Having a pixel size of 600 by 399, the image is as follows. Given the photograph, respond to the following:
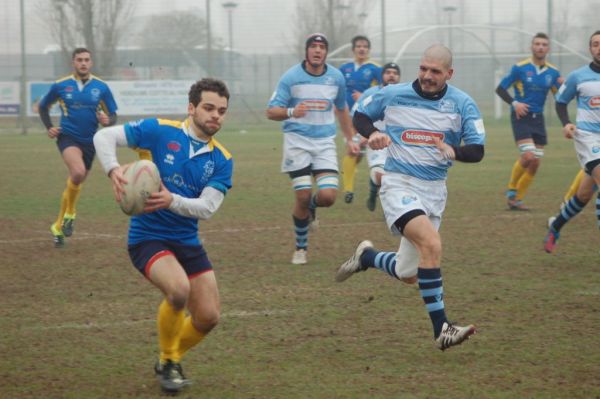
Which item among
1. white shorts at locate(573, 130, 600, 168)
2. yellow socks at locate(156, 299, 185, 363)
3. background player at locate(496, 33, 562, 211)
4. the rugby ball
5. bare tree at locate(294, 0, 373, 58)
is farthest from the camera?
bare tree at locate(294, 0, 373, 58)

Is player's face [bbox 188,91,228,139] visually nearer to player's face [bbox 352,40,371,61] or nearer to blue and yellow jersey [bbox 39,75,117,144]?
blue and yellow jersey [bbox 39,75,117,144]

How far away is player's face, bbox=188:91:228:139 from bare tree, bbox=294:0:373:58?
34.4 metres

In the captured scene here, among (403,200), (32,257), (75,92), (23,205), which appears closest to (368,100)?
(403,200)

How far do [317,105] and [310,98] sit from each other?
0.14 metres

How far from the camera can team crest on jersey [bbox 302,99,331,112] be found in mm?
11102

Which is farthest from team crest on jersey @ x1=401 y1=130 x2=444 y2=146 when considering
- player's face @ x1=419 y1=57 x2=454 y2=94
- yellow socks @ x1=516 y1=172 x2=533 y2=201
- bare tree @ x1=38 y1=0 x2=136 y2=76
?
bare tree @ x1=38 y1=0 x2=136 y2=76

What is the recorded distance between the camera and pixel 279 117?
35.1 ft

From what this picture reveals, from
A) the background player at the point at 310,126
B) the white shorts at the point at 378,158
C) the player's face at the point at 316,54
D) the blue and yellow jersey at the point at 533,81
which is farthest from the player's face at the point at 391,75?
the player's face at the point at 316,54

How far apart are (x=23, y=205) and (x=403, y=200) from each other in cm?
993

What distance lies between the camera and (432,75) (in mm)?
7113

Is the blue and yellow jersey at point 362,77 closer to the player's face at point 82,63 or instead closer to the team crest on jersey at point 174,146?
the player's face at point 82,63

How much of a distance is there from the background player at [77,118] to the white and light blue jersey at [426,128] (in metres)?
5.63

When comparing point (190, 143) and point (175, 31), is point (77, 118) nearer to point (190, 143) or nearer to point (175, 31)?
point (190, 143)

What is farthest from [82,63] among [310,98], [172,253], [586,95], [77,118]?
[172,253]
